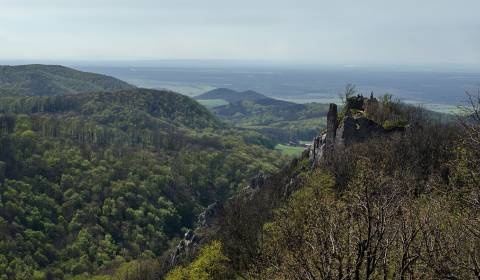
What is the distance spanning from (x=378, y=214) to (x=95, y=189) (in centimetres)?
18913

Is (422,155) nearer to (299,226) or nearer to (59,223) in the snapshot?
(299,226)

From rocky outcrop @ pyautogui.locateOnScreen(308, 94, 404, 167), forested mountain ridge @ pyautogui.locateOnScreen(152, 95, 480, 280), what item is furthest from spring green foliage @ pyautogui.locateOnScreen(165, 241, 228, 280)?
rocky outcrop @ pyautogui.locateOnScreen(308, 94, 404, 167)

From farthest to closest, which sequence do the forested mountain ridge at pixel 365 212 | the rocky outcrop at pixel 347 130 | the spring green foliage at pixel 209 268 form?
1. the rocky outcrop at pixel 347 130
2. the spring green foliage at pixel 209 268
3. the forested mountain ridge at pixel 365 212

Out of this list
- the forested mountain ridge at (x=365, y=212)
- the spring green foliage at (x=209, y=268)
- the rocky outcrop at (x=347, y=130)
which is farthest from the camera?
the rocky outcrop at (x=347, y=130)

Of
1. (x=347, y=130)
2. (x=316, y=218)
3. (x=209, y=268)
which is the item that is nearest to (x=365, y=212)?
(x=316, y=218)

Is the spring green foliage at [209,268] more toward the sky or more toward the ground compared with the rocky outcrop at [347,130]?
more toward the ground

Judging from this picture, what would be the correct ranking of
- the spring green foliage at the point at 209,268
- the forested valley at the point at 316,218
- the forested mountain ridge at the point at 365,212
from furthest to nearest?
the spring green foliage at the point at 209,268
the forested valley at the point at 316,218
the forested mountain ridge at the point at 365,212

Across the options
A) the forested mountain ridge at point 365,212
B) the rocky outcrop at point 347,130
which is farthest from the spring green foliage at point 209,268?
the rocky outcrop at point 347,130

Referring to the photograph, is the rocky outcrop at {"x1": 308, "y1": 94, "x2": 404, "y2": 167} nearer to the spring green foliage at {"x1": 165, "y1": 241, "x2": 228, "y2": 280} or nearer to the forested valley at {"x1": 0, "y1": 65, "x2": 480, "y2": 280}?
the forested valley at {"x1": 0, "y1": 65, "x2": 480, "y2": 280}

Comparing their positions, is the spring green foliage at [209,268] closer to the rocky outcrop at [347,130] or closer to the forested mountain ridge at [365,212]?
the forested mountain ridge at [365,212]

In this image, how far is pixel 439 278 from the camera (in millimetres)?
22344

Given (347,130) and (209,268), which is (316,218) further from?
(347,130)

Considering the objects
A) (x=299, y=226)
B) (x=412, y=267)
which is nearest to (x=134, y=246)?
(x=299, y=226)

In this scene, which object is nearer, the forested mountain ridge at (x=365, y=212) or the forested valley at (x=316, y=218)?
the forested mountain ridge at (x=365, y=212)
